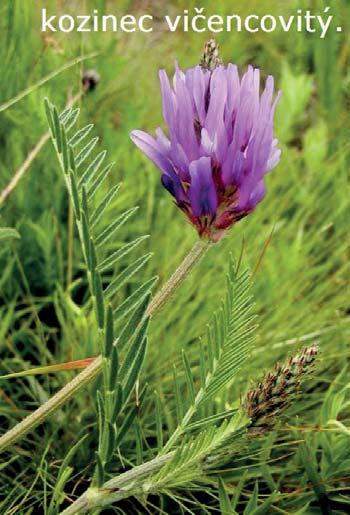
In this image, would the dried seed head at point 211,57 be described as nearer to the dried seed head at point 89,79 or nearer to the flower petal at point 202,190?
the flower petal at point 202,190

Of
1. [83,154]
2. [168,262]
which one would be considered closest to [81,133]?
[83,154]

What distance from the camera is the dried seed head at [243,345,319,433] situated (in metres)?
0.68

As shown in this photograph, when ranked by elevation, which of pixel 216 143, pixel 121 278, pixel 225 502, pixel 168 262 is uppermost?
pixel 216 143

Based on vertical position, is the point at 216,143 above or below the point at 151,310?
above

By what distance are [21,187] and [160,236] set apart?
0.23 metres

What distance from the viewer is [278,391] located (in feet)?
2.25

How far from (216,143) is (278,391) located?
20cm

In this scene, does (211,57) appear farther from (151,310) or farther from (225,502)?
(225,502)

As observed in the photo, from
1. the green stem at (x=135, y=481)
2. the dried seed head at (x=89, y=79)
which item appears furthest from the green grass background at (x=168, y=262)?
the green stem at (x=135, y=481)

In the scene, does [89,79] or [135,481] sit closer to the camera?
[135,481]

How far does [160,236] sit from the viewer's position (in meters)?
1.40

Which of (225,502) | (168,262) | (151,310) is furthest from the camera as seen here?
(168,262)

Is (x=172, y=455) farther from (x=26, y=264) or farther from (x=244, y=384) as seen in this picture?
(x=26, y=264)

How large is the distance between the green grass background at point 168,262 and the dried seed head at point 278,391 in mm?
196
